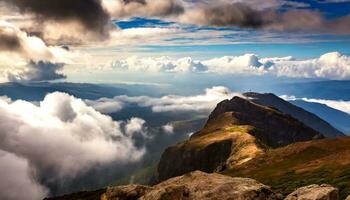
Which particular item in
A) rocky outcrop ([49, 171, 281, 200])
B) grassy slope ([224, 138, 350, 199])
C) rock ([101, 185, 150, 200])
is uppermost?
rocky outcrop ([49, 171, 281, 200])

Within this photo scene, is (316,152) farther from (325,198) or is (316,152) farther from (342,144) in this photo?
(325,198)

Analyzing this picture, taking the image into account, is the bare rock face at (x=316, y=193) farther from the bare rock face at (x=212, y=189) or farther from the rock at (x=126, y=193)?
the rock at (x=126, y=193)

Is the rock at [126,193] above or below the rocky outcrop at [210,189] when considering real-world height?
below

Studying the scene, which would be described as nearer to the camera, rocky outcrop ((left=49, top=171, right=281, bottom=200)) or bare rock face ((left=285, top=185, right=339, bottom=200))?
bare rock face ((left=285, top=185, right=339, bottom=200))

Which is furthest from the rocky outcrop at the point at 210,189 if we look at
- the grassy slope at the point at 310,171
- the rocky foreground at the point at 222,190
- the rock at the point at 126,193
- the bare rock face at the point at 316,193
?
the grassy slope at the point at 310,171

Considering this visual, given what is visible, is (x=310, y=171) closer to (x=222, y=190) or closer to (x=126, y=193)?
(x=126, y=193)

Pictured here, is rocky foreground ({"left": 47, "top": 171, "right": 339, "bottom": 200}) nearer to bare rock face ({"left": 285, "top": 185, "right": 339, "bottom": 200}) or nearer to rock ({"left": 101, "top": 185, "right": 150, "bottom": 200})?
bare rock face ({"left": 285, "top": 185, "right": 339, "bottom": 200})

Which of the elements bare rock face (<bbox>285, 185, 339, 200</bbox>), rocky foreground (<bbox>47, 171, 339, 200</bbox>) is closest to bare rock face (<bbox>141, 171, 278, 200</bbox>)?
rocky foreground (<bbox>47, 171, 339, 200</bbox>)

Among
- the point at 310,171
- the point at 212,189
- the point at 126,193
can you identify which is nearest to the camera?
the point at 212,189

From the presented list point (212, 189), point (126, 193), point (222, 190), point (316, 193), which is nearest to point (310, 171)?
point (126, 193)
